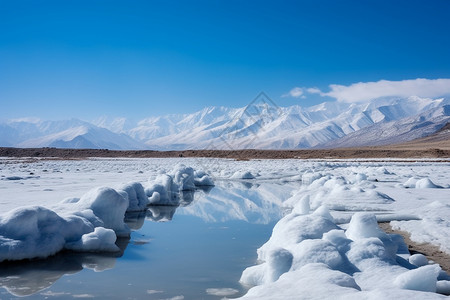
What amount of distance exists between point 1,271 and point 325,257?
134 inches

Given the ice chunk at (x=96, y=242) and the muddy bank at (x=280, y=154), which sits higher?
the muddy bank at (x=280, y=154)

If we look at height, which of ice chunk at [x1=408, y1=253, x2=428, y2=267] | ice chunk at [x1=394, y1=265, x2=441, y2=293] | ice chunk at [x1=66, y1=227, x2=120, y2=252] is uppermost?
ice chunk at [x1=394, y1=265, x2=441, y2=293]

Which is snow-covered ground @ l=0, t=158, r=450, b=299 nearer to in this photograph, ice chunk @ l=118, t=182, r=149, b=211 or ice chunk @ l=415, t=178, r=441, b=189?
ice chunk @ l=118, t=182, r=149, b=211

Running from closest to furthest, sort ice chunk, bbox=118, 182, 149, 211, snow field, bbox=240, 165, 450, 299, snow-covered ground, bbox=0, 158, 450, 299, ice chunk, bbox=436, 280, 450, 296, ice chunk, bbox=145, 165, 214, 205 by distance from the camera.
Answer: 1. snow field, bbox=240, 165, 450, 299
2. snow-covered ground, bbox=0, 158, 450, 299
3. ice chunk, bbox=436, 280, 450, 296
4. ice chunk, bbox=118, 182, 149, 211
5. ice chunk, bbox=145, 165, 214, 205

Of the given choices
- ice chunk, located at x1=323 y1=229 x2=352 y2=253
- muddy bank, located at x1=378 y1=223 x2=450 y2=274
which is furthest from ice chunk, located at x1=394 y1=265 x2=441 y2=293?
muddy bank, located at x1=378 y1=223 x2=450 y2=274

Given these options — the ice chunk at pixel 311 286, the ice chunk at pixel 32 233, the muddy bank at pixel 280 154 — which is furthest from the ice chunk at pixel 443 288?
the muddy bank at pixel 280 154

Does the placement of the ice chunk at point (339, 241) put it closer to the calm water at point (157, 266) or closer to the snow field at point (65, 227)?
the calm water at point (157, 266)

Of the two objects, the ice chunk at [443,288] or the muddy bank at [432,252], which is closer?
the ice chunk at [443,288]

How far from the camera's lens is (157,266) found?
15.5ft

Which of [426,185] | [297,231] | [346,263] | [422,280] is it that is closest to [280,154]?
[426,185]

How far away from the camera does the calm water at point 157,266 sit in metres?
3.85

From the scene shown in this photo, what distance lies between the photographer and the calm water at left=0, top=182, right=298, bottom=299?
3.85m

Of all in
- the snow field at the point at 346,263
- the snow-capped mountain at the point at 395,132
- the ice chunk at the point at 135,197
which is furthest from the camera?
the snow-capped mountain at the point at 395,132

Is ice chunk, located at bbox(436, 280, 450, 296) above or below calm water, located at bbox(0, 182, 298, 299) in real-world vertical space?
above
